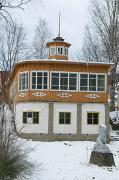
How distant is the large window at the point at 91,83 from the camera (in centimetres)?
3409

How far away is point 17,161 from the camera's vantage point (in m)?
14.0

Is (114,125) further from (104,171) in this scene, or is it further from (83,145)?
(104,171)

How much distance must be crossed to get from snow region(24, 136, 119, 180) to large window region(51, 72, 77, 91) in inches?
228

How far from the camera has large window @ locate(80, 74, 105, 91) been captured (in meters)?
34.1

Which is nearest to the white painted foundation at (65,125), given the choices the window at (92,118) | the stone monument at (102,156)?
the window at (92,118)

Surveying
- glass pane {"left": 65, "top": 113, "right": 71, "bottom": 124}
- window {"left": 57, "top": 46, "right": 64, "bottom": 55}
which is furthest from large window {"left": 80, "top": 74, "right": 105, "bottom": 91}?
window {"left": 57, "top": 46, "right": 64, "bottom": 55}

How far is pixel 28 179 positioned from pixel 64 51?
26.1 m

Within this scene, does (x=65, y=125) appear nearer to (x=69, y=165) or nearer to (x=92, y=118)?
(x=92, y=118)

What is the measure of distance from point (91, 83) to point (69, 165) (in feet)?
48.1

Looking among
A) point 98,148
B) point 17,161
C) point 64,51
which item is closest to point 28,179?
point 17,161

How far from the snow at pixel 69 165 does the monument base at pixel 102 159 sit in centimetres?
34

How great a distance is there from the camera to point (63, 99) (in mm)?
33844

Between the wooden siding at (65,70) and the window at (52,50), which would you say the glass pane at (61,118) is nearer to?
the wooden siding at (65,70)

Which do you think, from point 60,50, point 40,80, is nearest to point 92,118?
point 40,80
